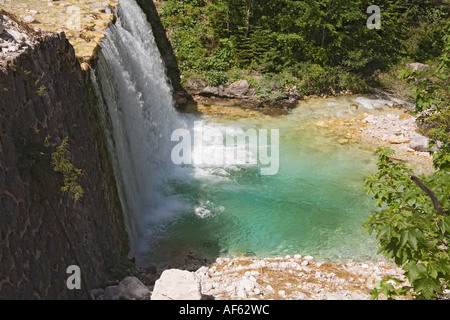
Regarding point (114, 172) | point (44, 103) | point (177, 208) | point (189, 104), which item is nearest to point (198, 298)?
point (44, 103)

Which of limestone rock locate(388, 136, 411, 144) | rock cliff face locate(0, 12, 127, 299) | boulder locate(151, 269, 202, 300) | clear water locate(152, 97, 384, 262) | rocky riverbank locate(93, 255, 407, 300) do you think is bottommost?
clear water locate(152, 97, 384, 262)

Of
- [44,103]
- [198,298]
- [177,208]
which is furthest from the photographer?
[177,208]

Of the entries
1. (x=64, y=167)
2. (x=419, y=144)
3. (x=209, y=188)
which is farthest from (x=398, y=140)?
(x=64, y=167)

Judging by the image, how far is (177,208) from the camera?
31.4 feet

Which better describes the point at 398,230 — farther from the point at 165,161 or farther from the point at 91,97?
the point at 165,161

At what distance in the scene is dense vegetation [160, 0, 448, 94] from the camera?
1591cm

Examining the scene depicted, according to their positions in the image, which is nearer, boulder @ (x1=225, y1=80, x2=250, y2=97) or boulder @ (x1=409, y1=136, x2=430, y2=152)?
boulder @ (x1=409, y1=136, x2=430, y2=152)

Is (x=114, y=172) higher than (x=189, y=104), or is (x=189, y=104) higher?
(x=114, y=172)

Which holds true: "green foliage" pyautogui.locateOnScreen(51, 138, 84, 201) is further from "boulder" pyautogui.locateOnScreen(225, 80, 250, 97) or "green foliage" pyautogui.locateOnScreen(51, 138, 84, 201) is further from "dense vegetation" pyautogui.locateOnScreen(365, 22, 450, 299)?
"boulder" pyautogui.locateOnScreen(225, 80, 250, 97)

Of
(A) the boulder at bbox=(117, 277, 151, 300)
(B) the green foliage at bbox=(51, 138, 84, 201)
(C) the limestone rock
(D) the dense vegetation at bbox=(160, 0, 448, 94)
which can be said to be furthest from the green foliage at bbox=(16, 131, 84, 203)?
(D) the dense vegetation at bbox=(160, 0, 448, 94)

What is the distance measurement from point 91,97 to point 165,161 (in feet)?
16.1

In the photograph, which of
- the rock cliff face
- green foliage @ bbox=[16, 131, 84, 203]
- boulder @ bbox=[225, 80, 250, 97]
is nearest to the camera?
the rock cliff face

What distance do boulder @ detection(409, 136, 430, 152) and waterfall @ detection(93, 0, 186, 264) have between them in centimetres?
715

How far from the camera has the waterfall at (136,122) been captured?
26.2 feet
